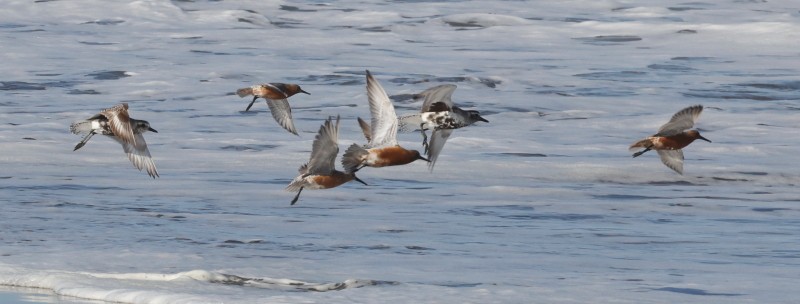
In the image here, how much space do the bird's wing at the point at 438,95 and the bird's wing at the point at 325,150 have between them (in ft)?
4.86

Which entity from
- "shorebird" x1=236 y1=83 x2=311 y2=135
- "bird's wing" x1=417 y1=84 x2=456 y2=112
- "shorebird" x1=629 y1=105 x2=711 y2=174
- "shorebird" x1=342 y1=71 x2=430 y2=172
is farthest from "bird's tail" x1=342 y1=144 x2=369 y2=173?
A: "shorebird" x1=236 y1=83 x2=311 y2=135

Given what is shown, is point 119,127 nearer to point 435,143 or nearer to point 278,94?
point 278,94

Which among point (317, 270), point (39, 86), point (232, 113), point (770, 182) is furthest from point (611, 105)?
point (317, 270)

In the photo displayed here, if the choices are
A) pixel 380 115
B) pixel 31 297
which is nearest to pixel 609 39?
pixel 380 115

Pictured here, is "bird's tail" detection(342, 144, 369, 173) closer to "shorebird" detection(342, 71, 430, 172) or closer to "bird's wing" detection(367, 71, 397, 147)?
"shorebird" detection(342, 71, 430, 172)

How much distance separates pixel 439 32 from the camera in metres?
27.2

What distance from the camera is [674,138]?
1051 centimetres

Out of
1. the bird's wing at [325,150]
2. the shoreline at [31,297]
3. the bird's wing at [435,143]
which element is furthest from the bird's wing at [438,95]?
the shoreline at [31,297]

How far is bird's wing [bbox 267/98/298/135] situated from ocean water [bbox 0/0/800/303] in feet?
1.95

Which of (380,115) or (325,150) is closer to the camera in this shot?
(325,150)

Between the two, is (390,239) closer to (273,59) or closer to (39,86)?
(39,86)

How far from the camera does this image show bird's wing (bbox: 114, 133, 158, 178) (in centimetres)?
1016

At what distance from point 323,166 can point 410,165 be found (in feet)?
17.3

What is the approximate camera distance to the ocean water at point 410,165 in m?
8.55
